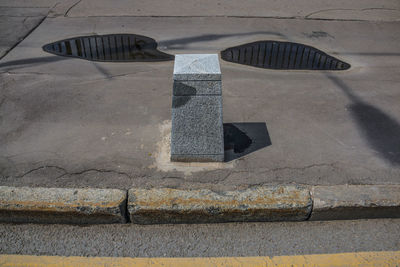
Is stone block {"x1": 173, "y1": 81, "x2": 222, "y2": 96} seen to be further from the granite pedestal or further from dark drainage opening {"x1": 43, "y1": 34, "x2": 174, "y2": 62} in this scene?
dark drainage opening {"x1": 43, "y1": 34, "x2": 174, "y2": 62}

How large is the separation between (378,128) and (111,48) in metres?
5.10

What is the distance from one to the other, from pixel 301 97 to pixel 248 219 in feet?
8.75

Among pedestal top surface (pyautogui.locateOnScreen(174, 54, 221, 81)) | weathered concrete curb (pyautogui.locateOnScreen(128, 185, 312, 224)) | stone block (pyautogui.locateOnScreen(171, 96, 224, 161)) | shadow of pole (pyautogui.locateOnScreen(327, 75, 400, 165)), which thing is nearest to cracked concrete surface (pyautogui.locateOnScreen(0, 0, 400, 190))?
shadow of pole (pyautogui.locateOnScreen(327, 75, 400, 165))

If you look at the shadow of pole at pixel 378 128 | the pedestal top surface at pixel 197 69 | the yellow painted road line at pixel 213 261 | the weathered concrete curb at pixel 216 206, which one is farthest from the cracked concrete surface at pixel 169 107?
the pedestal top surface at pixel 197 69

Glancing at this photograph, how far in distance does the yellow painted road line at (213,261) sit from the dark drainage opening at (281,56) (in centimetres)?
399

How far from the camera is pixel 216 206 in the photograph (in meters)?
2.90

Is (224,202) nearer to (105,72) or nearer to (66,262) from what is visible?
(66,262)

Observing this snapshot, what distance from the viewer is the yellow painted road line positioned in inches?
103

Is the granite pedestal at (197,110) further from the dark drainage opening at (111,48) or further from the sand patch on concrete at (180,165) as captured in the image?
the dark drainage opening at (111,48)

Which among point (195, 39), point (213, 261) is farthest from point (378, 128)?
point (195, 39)

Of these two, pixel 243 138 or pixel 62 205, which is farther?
pixel 243 138

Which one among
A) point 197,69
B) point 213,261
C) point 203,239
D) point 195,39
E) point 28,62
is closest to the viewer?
point 213,261

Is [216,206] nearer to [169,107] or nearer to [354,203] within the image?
[354,203]

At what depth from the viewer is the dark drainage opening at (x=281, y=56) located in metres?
6.11
